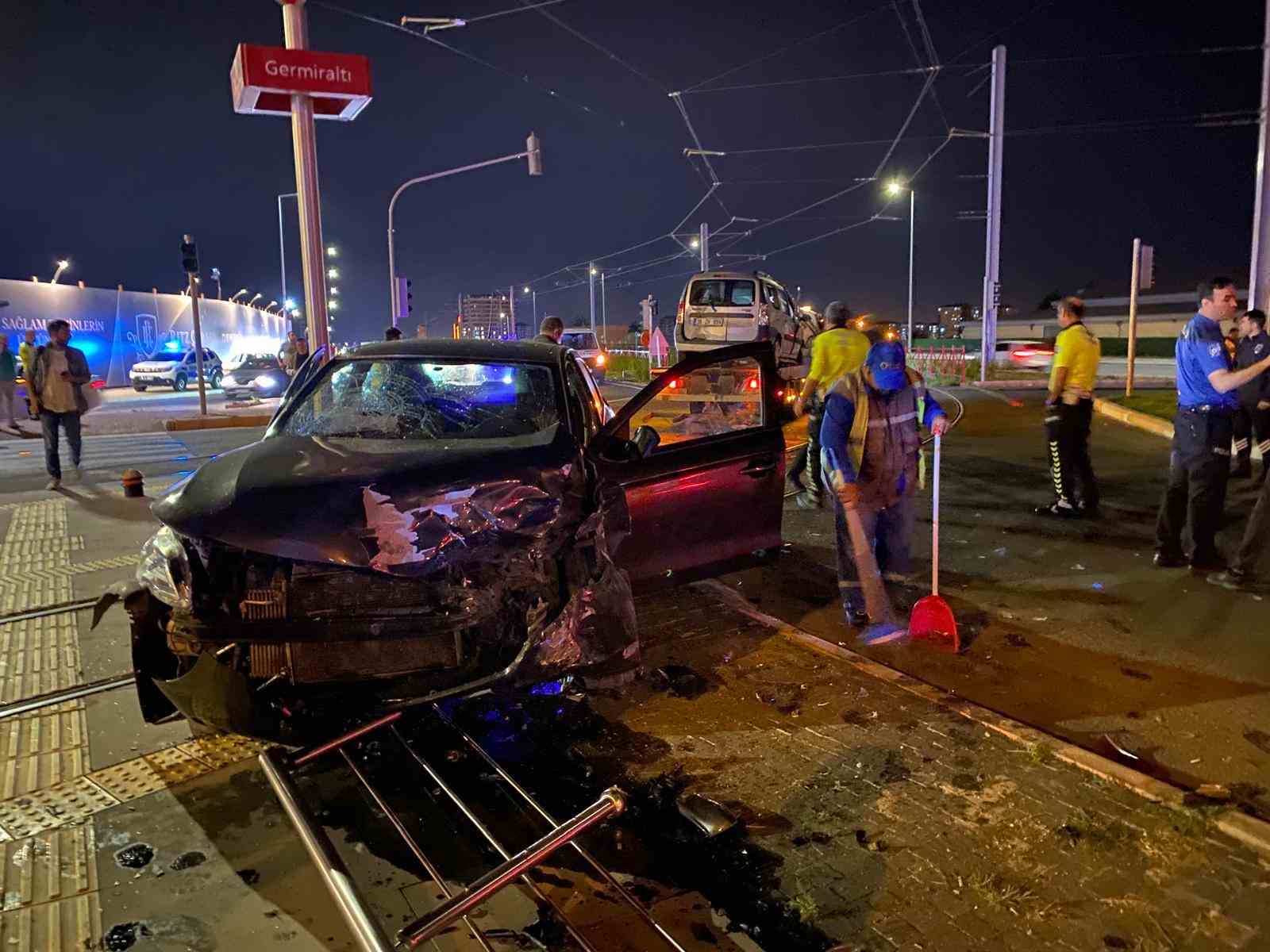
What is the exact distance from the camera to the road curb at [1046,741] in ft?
10.2

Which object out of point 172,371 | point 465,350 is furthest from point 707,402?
point 172,371

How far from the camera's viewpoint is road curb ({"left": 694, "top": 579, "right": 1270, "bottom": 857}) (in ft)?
10.2

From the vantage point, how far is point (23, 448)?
1520cm

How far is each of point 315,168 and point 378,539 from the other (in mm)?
14517

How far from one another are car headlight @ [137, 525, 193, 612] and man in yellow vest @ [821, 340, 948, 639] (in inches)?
133

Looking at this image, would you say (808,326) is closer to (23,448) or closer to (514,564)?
(23,448)

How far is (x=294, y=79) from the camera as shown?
49.3 feet

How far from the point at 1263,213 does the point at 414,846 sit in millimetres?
13063

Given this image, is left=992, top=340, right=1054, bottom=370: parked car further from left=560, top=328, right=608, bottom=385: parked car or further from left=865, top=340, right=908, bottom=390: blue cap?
left=865, top=340, right=908, bottom=390: blue cap

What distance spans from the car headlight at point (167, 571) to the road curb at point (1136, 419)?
12077 millimetres

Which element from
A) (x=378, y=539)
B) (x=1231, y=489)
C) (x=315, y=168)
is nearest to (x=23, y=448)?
(x=315, y=168)

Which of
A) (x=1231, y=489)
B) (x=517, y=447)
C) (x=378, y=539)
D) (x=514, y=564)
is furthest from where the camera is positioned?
(x=1231, y=489)

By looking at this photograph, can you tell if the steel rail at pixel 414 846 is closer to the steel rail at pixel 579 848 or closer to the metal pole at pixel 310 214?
the steel rail at pixel 579 848

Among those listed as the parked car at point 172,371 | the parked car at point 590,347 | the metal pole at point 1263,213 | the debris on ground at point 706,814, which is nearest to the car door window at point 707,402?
the debris on ground at point 706,814
